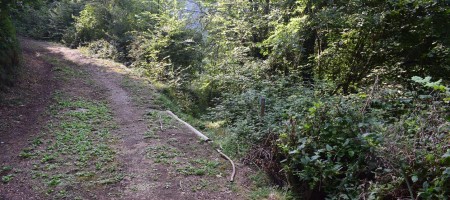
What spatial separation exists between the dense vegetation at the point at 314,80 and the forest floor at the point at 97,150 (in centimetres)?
106

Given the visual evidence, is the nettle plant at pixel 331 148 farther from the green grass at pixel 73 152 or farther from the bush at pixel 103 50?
the bush at pixel 103 50

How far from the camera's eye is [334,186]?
4133 millimetres

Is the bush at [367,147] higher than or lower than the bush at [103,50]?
lower

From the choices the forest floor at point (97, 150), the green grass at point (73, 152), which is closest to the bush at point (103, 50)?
the forest floor at point (97, 150)

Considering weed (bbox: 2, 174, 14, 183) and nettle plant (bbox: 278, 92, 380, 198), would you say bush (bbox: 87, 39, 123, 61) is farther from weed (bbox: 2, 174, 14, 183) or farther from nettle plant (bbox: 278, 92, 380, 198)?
nettle plant (bbox: 278, 92, 380, 198)

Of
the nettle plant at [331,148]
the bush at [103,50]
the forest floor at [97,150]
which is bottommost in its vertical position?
the forest floor at [97,150]

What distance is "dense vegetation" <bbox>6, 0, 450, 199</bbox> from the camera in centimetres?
358

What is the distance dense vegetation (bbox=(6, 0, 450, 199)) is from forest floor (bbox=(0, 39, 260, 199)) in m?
1.06

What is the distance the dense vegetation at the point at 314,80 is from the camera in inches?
141

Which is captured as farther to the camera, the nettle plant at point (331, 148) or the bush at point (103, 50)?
the bush at point (103, 50)

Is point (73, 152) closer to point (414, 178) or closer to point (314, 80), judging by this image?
point (414, 178)

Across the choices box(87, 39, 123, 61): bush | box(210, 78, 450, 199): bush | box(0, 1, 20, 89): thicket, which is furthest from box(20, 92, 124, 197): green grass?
box(87, 39, 123, 61): bush

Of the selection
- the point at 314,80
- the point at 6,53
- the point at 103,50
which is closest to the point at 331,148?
the point at 314,80

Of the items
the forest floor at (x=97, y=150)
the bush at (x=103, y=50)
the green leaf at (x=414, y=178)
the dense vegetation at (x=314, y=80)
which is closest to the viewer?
the green leaf at (x=414, y=178)
